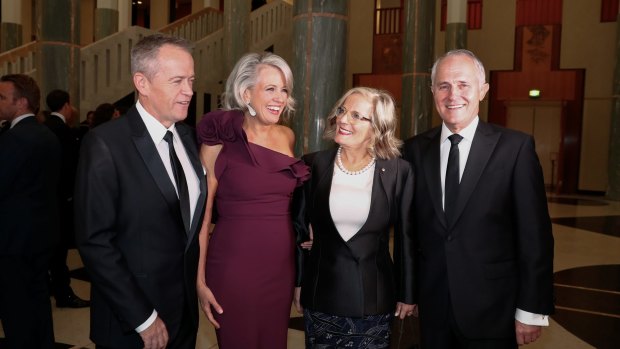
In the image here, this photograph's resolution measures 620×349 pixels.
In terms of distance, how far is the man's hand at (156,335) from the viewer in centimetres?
193

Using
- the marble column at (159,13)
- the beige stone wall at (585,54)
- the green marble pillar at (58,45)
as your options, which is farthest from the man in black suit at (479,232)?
the marble column at (159,13)

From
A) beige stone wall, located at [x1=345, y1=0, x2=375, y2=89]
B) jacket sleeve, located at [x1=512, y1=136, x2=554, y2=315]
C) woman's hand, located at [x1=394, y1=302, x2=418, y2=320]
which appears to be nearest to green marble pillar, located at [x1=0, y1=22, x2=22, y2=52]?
beige stone wall, located at [x1=345, y1=0, x2=375, y2=89]

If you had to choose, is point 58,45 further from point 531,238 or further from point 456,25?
point 456,25

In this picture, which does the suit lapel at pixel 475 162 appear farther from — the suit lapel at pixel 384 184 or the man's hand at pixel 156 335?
the man's hand at pixel 156 335

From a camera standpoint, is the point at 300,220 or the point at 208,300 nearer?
the point at 208,300

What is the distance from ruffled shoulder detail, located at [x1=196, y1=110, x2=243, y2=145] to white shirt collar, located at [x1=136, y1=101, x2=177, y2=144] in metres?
0.42

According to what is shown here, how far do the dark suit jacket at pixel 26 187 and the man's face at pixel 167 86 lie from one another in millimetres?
1540

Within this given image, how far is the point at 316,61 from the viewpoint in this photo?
426 cm

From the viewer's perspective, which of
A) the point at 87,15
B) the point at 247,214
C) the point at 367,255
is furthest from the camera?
the point at 87,15

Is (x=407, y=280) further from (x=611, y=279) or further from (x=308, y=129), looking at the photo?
(x=611, y=279)

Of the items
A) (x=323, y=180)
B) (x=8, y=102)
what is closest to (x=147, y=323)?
(x=323, y=180)

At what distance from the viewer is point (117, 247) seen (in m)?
1.92

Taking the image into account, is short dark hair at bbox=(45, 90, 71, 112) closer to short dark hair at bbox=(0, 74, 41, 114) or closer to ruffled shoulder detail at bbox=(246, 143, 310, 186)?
short dark hair at bbox=(0, 74, 41, 114)

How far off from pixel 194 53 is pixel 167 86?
11551 mm
